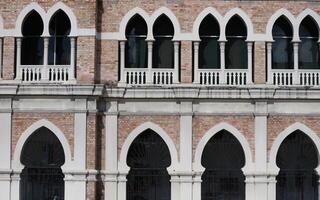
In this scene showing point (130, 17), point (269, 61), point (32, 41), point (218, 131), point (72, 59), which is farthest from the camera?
point (32, 41)

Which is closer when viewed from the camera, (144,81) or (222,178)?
(144,81)

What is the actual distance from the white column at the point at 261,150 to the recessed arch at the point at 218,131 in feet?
0.92

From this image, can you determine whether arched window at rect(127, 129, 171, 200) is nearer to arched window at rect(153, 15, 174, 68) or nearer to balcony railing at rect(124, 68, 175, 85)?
balcony railing at rect(124, 68, 175, 85)

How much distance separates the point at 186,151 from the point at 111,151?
2.35 metres

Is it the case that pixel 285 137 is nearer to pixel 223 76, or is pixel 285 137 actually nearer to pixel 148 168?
pixel 223 76

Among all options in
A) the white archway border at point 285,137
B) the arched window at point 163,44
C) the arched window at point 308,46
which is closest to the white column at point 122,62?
the arched window at point 163,44

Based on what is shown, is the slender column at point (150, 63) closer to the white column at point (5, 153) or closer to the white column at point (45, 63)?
the white column at point (45, 63)

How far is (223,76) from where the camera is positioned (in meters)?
25.6

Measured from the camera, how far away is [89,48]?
2494 cm

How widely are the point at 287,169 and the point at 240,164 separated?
1.60 meters

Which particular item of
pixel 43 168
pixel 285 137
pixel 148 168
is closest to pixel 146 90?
pixel 148 168

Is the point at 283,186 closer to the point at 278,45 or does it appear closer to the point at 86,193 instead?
the point at 278,45

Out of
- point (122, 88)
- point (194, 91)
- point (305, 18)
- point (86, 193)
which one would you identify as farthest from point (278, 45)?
point (86, 193)

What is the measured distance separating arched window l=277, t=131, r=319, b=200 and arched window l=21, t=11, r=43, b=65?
340 inches
